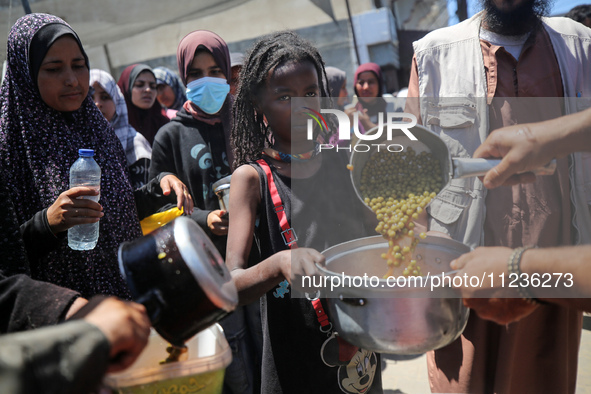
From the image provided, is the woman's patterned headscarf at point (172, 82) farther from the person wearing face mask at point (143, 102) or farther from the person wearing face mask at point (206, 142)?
the person wearing face mask at point (206, 142)

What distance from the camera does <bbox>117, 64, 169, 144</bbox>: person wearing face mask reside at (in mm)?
4711

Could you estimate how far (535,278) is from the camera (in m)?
1.34

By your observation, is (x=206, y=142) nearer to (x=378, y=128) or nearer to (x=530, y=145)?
(x=378, y=128)

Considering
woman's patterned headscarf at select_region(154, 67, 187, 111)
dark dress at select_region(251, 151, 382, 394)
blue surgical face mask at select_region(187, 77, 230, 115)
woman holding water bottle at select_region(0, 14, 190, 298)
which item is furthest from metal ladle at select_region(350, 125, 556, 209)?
woman's patterned headscarf at select_region(154, 67, 187, 111)

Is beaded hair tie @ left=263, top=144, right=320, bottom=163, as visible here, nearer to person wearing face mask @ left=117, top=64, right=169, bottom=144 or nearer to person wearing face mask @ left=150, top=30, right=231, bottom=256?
person wearing face mask @ left=150, top=30, right=231, bottom=256

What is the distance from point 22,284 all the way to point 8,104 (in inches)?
43.6

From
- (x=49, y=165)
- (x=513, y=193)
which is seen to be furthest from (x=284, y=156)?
(x=513, y=193)

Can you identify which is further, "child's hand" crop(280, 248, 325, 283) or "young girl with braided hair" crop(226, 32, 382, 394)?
"young girl with braided hair" crop(226, 32, 382, 394)

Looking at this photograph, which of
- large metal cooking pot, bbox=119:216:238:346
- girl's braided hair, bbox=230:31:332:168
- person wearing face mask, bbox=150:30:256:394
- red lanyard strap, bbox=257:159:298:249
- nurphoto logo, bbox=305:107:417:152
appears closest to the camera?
large metal cooking pot, bbox=119:216:238:346

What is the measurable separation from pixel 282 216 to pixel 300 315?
0.45 m

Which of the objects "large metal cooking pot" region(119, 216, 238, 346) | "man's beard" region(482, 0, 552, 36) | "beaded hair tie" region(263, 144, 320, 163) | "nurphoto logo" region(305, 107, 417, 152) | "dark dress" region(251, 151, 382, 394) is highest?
"man's beard" region(482, 0, 552, 36)

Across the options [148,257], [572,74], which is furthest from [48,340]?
[572,74]

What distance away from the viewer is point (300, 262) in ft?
4.88

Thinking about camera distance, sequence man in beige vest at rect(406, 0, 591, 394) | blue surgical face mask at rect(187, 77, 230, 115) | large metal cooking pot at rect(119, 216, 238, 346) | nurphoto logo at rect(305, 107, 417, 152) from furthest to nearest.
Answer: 1. blue surgical face mask at rect(187, 77, 230, 115)
2. man in beige vest at rect(406, 0, 591, 394)
3. nurphoto logo at rect(305, 107, 417, 152)
4. large metal cooking pot at rect(119, 216, 238, 346)
